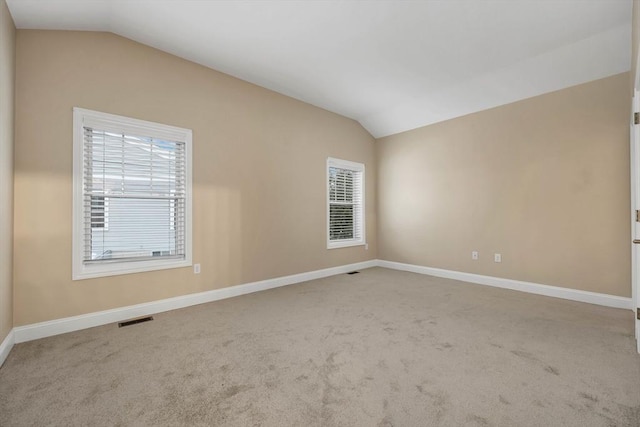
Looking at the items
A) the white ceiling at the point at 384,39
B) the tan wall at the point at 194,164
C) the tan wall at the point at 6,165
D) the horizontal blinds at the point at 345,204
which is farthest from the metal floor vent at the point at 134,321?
the horizontal blinds at the point at 345,204

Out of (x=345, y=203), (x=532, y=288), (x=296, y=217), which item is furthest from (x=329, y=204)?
(x=532, y=288)

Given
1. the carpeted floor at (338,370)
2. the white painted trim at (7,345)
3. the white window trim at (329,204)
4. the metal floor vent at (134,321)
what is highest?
the white window trim at (329,204)

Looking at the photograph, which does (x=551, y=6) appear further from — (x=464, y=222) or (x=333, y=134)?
(x=333, y=134)

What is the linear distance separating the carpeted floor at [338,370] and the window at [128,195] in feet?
2.28

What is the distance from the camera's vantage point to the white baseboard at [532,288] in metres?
3.19

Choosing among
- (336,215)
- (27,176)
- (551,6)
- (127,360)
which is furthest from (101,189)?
(551,6)

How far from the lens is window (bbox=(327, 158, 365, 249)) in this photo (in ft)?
16.7

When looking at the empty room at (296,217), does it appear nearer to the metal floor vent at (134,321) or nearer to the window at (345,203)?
the metal floor vent at (134,321)

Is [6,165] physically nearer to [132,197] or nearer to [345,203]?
[132,197]

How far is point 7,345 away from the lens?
2186 millimetres

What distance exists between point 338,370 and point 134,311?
2288 millimetres

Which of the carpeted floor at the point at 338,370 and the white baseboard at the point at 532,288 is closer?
the carpeted floor at the point at 338,370

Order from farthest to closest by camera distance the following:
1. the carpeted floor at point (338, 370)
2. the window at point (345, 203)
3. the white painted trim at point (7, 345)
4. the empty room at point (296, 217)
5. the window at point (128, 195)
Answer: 1. the window at point (345, 203)
2. the window at point (128, 195)
3. the white painted trim at point (7, 345)
4. the empty room at point (296, 217)
5. the carpeted floor at point (338, 370)

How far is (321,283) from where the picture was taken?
435 cm
